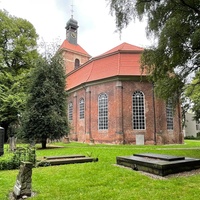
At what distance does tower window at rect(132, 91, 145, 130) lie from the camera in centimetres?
2119

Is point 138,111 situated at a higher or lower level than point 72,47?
lower

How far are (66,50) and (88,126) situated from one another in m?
21.4

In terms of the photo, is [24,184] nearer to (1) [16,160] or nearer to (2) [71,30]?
(1) [16,160]

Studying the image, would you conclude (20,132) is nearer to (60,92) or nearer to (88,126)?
(60,92)

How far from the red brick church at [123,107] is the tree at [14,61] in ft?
24.4

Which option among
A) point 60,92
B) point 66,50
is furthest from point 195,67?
point 66,50

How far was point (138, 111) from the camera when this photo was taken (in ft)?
70.3

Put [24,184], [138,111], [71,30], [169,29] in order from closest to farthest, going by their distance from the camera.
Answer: [24,184] < [169,29] < [138,111] < [71,30]

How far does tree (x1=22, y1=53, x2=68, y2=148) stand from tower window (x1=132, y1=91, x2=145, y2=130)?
7018 mm

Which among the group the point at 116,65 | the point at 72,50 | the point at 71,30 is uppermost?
the point at 71,30

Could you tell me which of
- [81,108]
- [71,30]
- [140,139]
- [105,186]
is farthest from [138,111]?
[71,30]

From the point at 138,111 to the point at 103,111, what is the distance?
144 inches

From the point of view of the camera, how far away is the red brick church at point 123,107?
21.0 metres

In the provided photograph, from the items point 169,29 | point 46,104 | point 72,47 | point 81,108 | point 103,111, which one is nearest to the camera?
point 169,29
